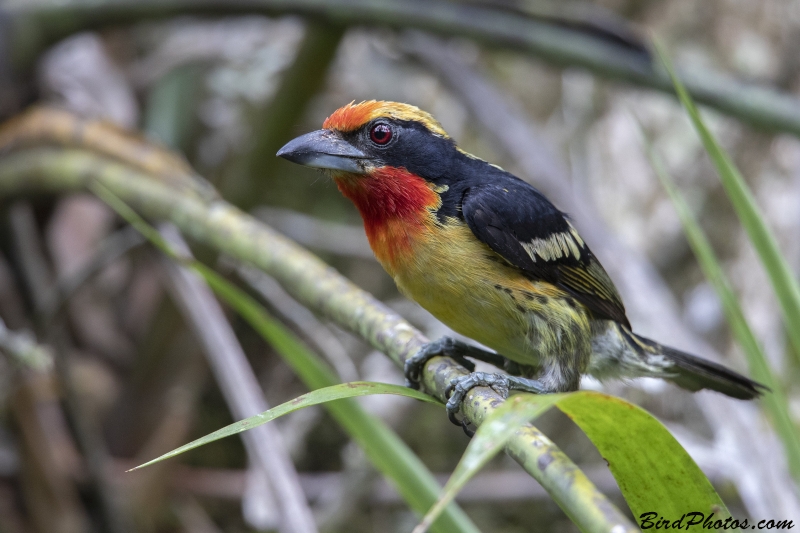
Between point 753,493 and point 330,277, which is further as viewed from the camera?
point 753,493

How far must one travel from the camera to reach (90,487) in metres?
2.81

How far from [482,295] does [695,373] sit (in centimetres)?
81

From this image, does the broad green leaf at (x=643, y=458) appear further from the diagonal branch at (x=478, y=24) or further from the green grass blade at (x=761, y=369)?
the diagonal branch at (x=478, y=24)

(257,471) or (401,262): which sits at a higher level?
(401,262)

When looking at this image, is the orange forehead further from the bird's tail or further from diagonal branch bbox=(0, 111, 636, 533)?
the bird's tail

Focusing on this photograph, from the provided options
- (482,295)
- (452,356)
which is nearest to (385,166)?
(482,295)

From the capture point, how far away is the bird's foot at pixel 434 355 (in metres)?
2.02

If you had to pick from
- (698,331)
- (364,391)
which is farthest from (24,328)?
(698,331)

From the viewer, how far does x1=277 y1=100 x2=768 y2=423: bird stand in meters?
2.05

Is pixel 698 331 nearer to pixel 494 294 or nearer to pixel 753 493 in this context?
pixel 753 493

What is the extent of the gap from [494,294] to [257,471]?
113 centimetres

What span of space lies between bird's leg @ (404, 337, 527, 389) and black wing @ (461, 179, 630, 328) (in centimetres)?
30

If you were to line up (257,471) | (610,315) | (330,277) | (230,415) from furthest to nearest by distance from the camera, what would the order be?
(230,415) < (257,471) < (610,315) < (330,277)

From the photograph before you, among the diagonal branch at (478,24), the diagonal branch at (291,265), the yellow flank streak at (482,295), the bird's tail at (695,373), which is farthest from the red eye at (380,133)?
the bird's tail at (695,373)
